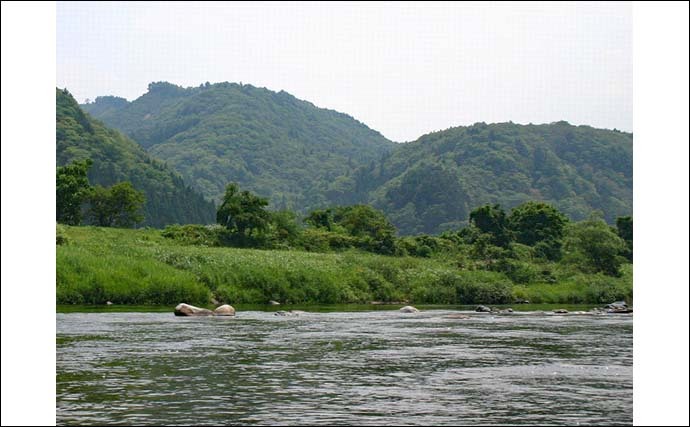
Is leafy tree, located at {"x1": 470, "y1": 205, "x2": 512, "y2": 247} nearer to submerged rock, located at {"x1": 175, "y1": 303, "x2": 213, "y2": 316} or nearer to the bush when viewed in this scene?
the bush

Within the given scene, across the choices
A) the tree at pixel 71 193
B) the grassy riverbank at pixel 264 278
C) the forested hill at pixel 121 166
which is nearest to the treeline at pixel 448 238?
the grassy riverbank at pixel 264 278

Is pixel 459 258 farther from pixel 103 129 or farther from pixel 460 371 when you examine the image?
pixel 103 129

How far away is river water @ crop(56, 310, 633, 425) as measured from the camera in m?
16.4

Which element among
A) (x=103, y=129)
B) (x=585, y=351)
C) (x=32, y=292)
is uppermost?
(x=103, y=129)

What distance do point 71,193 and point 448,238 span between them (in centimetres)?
4550

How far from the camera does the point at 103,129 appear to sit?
6407 inches

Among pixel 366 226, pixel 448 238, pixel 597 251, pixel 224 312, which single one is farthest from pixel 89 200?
pixel 224 312

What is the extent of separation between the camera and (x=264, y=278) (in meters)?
61.1

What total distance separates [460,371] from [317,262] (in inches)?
1889

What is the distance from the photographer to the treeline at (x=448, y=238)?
86875 millimetres

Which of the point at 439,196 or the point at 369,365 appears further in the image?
the point at 439,196

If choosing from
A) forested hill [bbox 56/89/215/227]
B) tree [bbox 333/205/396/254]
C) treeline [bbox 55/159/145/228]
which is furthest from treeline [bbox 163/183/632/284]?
forested hill [bbox 56/89/215/227]

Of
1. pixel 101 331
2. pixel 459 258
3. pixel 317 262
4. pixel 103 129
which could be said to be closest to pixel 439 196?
pixel 103 129

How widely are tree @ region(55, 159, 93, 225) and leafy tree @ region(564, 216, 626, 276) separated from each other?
50.9m
